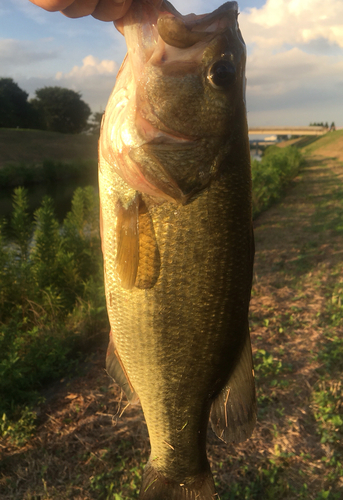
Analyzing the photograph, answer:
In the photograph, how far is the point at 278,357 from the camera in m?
4.52

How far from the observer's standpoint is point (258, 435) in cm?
345

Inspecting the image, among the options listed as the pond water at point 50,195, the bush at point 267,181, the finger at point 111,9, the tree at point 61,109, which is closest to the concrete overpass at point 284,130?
the bush at point 267,181

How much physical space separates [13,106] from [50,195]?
3657 cm

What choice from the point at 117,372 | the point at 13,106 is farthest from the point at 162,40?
the point at 13,106

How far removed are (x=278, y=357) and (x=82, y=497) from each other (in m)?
2.69

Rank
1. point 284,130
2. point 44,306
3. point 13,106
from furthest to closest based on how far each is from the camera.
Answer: point 13,106 → point 284,130 → point 44,306

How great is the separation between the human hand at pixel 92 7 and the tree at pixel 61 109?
60629 mm

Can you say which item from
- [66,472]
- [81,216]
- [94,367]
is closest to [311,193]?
[81,216]

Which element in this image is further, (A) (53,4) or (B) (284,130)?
(B) (284,130)

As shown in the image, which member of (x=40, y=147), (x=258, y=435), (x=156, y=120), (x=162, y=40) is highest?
(x=40, y=147)

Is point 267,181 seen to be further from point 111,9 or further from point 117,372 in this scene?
point 111,9

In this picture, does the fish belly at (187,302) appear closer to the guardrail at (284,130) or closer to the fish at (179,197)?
the fish at (179,197)

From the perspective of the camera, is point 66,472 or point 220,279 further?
point 66,472

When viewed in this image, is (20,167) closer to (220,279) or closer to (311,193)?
(311,193)
